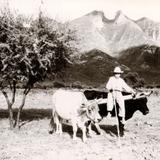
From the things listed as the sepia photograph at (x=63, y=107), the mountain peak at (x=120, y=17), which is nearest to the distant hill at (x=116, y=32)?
the mountain peak at (x=120, y=17)

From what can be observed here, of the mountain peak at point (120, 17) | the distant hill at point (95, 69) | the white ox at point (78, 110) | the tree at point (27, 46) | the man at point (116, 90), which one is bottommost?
the distant hill at point (95, 69)

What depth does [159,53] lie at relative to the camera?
86625 millimetres

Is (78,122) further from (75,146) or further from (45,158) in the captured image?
(45,158)

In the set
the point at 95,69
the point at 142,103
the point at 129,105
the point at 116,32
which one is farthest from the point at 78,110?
the point at 116,32

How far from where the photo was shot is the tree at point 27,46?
16.5 metres

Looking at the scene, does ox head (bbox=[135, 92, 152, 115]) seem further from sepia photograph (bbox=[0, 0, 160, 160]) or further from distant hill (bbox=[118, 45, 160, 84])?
distant hill (bbox=[118, 45, 160, 84])

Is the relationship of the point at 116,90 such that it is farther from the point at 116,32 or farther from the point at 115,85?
the point at 116,32

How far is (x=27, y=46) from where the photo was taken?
16.6 meters

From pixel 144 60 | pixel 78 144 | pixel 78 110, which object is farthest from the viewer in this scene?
pixel 144 60

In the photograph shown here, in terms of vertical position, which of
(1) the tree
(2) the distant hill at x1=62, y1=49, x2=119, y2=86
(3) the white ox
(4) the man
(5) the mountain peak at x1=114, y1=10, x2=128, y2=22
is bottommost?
(2) the distant hill at x1=62, y1=49, x2=119, y2=86

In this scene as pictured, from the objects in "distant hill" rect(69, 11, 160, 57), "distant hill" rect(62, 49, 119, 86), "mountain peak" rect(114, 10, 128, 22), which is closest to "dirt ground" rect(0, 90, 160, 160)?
"distant hill" rect(62, 49, 119, 86)

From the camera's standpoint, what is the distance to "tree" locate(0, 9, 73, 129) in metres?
16.5

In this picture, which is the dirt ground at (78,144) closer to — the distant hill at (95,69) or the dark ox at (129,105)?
the dark ox at (129,105)

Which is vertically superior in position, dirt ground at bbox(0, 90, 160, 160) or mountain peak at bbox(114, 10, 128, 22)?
mountain peak at bbox(114, 10, 128, 22)
